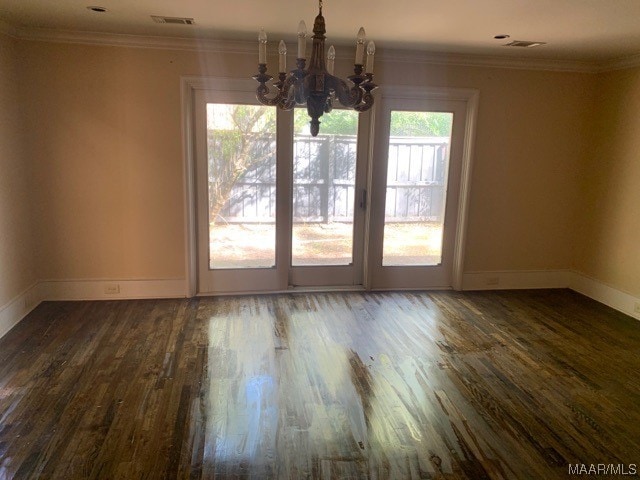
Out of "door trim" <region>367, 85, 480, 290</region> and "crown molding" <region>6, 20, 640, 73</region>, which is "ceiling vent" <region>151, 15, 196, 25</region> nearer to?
"crown molding" <region>6, 20, 640, 73</region>

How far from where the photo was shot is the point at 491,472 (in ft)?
7.22

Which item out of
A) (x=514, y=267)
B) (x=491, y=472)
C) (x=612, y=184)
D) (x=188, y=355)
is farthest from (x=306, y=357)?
(x=612, y=184)

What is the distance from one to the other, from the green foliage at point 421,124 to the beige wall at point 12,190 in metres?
3.56

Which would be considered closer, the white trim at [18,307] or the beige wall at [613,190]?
the white trim at [18,307]

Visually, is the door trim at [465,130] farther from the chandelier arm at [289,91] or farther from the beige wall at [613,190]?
the chandelier arm at [289,91]

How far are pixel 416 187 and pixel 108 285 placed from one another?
3410 mm

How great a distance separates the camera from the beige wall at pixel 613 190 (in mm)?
4438

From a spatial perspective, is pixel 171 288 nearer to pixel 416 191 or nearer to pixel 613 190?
pixel 416 191

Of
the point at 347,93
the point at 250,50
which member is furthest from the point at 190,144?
the point at 347,93

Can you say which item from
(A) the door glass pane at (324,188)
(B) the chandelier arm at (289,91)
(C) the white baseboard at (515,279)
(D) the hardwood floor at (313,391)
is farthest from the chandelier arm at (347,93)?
(C) the white baseboard at (515,279)

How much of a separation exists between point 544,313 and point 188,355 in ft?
11.3

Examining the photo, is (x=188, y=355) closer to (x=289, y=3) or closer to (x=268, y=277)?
(x=268, y=277)

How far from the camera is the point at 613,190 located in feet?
15.5

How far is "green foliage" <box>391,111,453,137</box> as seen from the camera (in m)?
4.70
